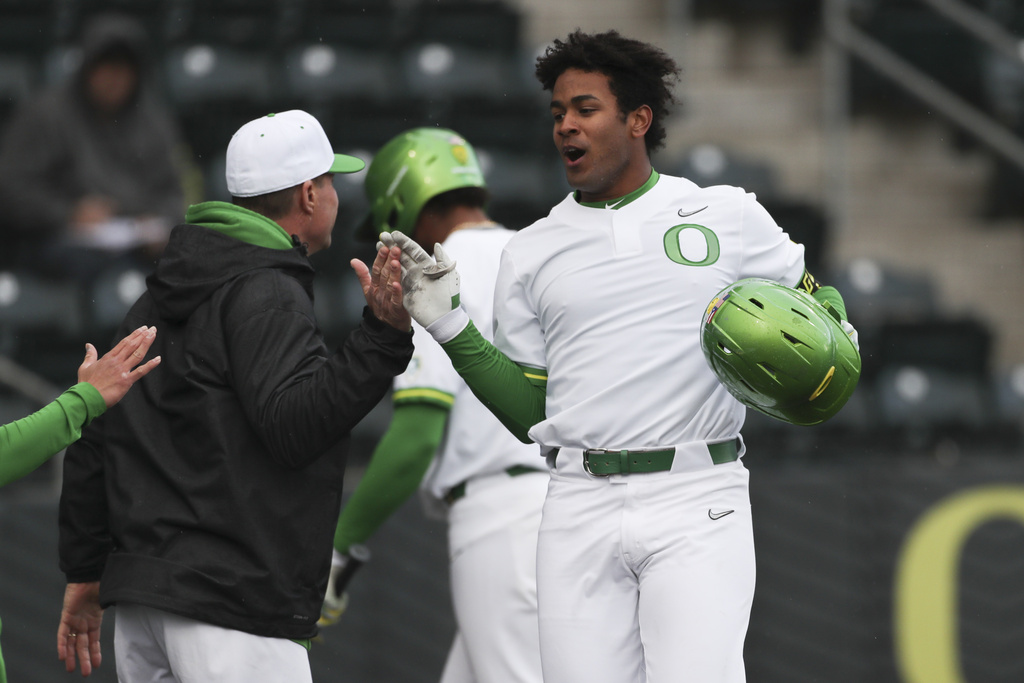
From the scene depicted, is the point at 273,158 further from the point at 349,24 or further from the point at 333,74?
the point at 349,24

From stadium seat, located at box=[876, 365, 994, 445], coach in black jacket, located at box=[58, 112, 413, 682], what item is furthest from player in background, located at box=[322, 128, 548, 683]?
stadium seat, located at box=[876, 365, 994, 445]

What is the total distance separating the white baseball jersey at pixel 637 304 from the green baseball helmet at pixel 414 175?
3.56 feet

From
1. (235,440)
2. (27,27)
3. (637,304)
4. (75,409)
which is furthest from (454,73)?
(75,409)

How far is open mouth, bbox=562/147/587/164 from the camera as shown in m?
3.50

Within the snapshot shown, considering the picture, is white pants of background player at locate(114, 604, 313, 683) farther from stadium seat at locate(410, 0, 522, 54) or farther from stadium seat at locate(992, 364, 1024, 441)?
stadium seat at locate(410, 0, 522, 54)

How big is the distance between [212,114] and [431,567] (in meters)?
4.24

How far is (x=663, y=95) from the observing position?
3.62 metres

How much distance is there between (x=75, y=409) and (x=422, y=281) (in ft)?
2.88

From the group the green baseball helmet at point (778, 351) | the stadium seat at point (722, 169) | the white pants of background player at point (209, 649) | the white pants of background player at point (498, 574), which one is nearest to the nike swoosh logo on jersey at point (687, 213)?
the green baseball helmet at point (778, 351)

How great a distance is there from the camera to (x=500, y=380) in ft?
11.5

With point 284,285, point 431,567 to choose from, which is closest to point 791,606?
point 431,567

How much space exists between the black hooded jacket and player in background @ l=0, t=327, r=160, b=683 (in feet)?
0.45

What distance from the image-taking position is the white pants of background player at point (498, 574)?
4.16 meters

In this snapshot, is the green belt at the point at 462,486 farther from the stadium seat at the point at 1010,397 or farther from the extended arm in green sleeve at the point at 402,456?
the stadium seat at the point at 1010,397
